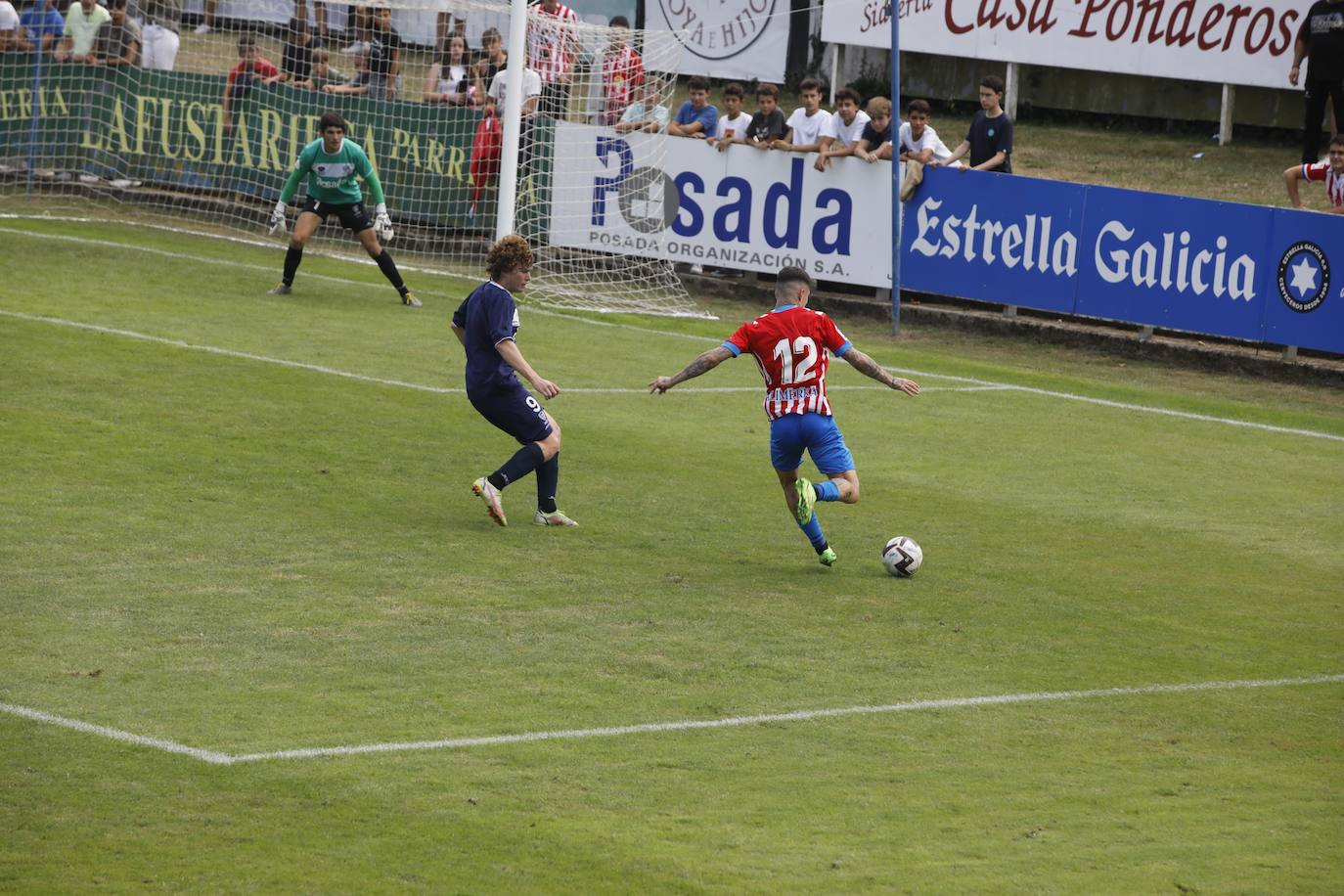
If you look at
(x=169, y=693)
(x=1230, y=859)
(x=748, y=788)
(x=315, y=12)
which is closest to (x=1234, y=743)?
(x=1230, y=859)

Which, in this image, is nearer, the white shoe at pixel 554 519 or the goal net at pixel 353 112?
the white shoe at pixel 554 519

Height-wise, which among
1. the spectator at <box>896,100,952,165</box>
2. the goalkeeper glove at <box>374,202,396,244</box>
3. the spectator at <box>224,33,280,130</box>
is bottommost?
the goalkeeper glove at <box>374,202,396,244</box>

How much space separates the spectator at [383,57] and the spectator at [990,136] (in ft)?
27.5

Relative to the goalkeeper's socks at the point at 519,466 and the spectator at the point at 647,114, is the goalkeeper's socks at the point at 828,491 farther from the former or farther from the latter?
the spectator at the point at 647,114

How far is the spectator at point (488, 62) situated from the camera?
25.7 metres

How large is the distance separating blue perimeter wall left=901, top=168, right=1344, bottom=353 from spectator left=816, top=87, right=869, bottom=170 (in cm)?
113

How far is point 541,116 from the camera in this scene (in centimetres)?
2442

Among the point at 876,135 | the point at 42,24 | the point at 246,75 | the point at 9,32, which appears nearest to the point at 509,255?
the point at 876,135

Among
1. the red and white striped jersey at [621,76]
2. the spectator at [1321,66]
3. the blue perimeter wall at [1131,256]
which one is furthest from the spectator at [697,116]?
the spectator at [1321,66]

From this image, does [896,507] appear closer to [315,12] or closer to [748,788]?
[748,788]

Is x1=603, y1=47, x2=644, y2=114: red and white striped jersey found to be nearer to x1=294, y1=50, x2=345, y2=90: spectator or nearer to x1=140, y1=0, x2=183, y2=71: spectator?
x1=294, y1=50, x2=345, y2=90: spectator

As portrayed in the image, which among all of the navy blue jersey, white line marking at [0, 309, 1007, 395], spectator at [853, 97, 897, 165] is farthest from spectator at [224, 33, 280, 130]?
the navy blue jersey

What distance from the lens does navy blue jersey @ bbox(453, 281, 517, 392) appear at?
483 inches

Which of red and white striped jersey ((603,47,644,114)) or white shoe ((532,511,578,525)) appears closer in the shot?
white shoe ((532,511,578,525))
